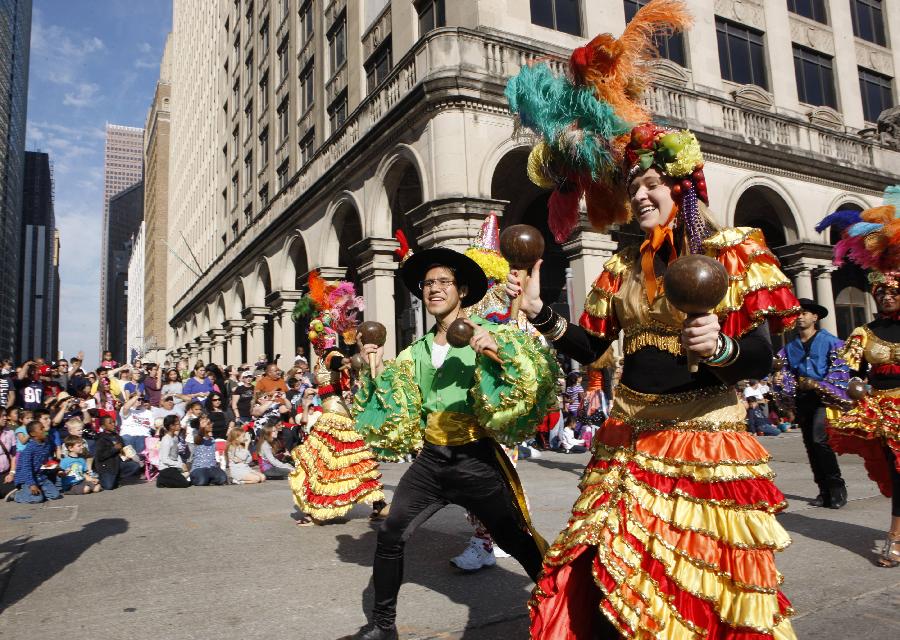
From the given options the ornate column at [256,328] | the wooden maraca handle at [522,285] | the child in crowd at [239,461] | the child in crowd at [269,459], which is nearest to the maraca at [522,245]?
the wooden maraca handle at [522,285]

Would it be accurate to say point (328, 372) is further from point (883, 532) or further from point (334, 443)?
point (883, 532)

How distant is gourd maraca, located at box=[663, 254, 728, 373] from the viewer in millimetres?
1727

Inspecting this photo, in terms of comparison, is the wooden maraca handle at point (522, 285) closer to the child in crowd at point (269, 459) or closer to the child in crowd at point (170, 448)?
the child in crowd at point (269, 459)

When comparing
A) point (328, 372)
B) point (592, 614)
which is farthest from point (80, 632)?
point (328, 372)

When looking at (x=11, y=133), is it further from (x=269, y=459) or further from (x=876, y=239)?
(x=876, y=239)

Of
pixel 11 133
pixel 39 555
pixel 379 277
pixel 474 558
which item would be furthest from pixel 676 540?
pixel 11 133

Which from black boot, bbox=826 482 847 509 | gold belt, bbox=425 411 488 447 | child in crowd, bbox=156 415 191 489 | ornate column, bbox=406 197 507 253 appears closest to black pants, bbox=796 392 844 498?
black boot, bbox=826 482 847 509

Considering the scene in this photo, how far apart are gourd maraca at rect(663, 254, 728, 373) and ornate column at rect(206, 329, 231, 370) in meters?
37.4

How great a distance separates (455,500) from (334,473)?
3.29 metres

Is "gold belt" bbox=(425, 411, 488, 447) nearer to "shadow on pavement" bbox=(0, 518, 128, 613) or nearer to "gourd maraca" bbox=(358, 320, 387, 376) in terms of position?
"gourd maraca" bbox=(358, 320, 387, 376)

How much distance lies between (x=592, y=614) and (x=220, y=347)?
129ft

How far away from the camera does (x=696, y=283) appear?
5.66 feet

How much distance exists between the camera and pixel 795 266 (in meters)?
19.2

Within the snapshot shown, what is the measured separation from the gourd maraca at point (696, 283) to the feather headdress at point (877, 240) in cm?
432
